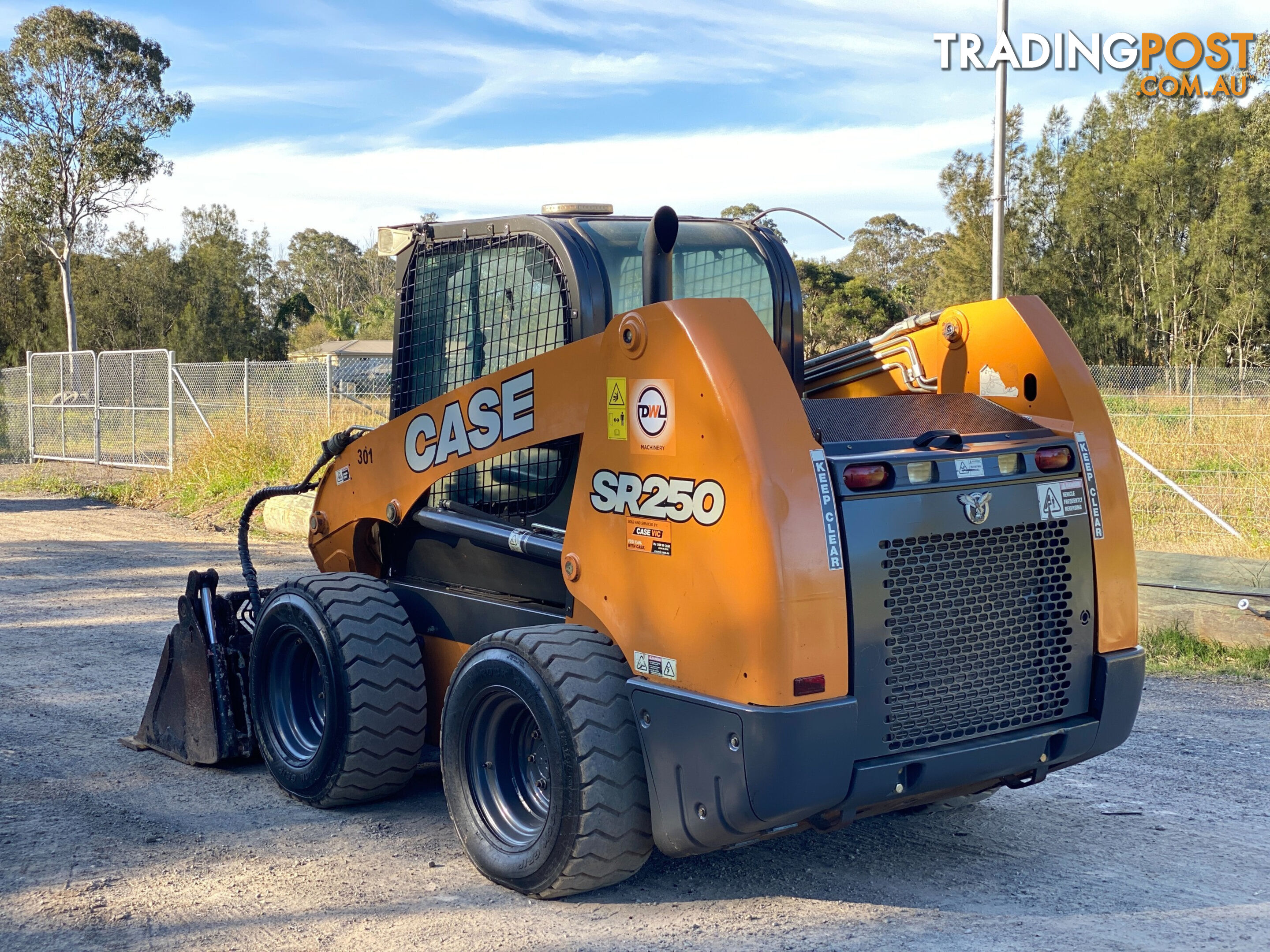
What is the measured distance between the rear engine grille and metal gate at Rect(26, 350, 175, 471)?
57.9ft

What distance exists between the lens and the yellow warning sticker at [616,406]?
12.4ft

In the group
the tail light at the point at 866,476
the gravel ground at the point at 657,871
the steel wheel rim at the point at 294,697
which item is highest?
the tail light at the point at 866,476

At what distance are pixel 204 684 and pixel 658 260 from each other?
3.02 metres

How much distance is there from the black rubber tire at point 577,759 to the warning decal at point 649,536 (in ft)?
1.23

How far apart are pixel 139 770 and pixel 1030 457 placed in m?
4.15

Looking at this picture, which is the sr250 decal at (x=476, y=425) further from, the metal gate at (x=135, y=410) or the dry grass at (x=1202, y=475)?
the metal gate at (x=135, y=410)

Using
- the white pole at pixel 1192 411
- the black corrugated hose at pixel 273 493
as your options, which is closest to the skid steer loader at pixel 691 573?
the black corrugated hose at pixel 273 493

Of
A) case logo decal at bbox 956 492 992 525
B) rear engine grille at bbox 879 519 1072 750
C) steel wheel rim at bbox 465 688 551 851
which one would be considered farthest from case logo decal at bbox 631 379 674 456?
steel wheel rim at bbox 465 688 551 851

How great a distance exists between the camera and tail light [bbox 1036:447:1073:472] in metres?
3.90

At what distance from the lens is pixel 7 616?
9211 millimetres

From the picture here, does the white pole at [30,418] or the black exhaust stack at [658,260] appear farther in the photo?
the white pole at [30,418]

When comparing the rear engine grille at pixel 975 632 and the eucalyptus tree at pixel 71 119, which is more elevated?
the eucalyptus tree at pixel 71 119

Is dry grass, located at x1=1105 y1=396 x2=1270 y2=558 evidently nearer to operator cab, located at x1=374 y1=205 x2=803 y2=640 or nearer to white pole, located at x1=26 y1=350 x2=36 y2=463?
operator cab, located at x1=374 y1=205 x2=803 y2=640

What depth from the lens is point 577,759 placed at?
3.64m
